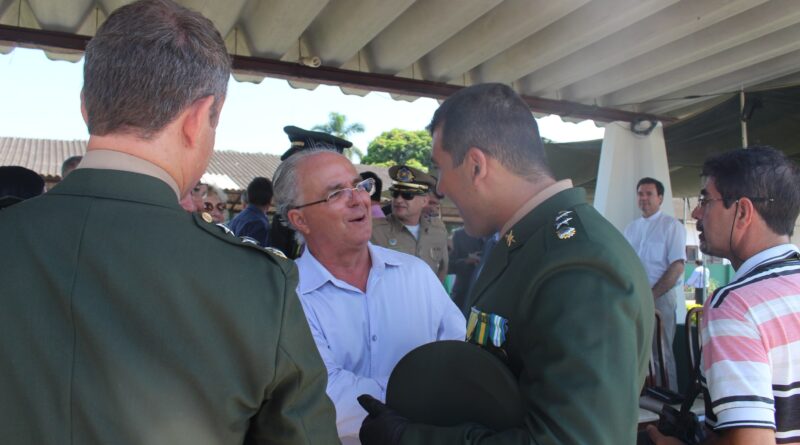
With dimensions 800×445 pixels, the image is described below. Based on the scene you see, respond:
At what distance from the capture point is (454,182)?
154 centimetres

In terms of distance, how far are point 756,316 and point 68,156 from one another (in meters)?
17.2

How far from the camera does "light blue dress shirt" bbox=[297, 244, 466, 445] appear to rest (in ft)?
6.16

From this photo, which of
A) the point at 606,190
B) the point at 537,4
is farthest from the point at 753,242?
the point at 606,190

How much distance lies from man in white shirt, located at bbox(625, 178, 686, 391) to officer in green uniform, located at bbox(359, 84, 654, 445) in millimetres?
4315

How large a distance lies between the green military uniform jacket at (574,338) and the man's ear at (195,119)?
0.71 m

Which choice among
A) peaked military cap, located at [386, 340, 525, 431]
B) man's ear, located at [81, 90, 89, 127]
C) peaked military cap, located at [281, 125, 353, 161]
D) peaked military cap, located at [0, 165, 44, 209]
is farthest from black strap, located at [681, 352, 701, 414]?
peaked military cap, located at [0, 165, 44, 209]

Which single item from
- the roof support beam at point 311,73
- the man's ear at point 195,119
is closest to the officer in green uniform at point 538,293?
the man's ear at point 195,119

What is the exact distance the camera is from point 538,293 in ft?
3.86

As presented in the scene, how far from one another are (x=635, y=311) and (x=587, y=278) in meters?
0.11

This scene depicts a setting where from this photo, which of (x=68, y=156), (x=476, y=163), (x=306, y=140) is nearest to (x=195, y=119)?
(x=476, y=163)

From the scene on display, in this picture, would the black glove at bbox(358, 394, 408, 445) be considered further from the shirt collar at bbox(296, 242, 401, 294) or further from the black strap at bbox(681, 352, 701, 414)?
the black strap at bbox(681, 352, 701, 414)

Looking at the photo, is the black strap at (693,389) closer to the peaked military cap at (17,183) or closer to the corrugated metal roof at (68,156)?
the peaked military cap at (17,183)

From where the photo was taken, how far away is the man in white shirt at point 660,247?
528 cm

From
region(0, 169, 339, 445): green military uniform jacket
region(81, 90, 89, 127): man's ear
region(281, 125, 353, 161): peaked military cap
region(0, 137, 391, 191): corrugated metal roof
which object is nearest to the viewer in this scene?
region(0, 169, 339, 445): green military uniform jacket
